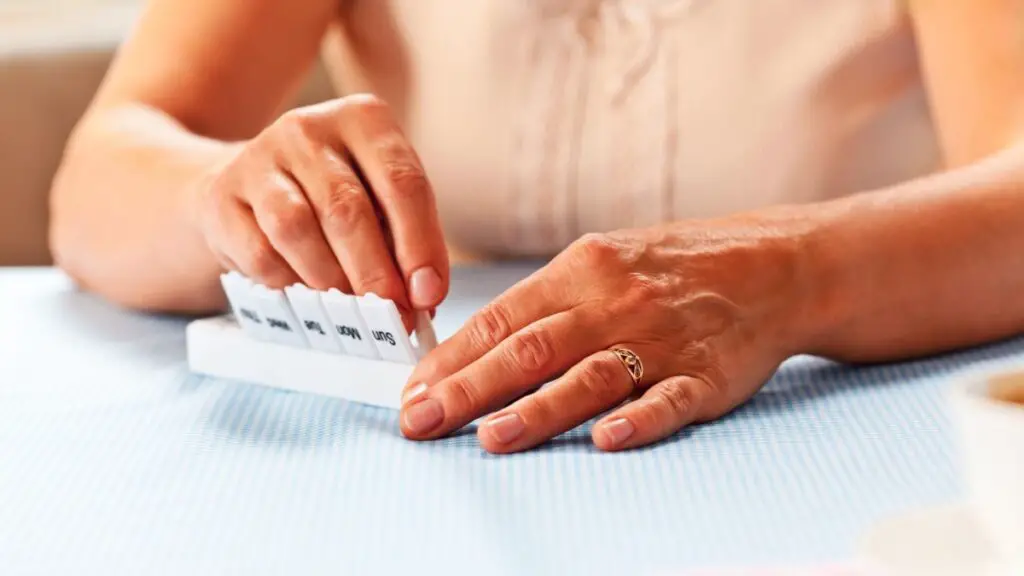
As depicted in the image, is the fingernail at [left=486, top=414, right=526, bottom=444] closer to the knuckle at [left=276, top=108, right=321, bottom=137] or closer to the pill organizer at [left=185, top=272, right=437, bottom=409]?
the pill organizer at [left=185, top=272, right=437, bottom=409]

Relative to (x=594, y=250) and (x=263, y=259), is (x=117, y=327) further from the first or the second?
(x=594, y=250)

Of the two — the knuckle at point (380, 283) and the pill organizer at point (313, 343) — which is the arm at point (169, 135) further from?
the knuckle at point (380, 283)

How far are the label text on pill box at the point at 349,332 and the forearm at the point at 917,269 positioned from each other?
26cm

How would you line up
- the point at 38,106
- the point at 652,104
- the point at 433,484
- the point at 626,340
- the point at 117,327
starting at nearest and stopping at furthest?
the point at 433,484 → the point at 626,340 → the point at 117,327 → the point at 652,104 → the point at 38,106

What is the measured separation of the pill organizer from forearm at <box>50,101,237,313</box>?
12cm

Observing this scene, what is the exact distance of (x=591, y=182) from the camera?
1.09 m

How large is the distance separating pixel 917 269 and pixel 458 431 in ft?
0.98

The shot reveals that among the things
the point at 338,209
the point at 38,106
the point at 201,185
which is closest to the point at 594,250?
the point at 338,209

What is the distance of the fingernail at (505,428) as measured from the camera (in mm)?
585

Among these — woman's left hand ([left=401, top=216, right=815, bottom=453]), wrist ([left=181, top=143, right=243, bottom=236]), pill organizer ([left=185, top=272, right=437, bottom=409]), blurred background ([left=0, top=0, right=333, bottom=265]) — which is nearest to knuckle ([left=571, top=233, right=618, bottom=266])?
woman's left hand ([left=401, top=216, right=815, bottom=453])

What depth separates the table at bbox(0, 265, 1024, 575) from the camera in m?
0.46

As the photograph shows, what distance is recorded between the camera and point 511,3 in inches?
42.1

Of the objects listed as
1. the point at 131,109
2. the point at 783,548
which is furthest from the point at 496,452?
the point at 131,109

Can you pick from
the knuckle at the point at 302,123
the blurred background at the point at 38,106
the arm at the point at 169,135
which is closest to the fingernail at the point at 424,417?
the knuckle at the point at 302,123
